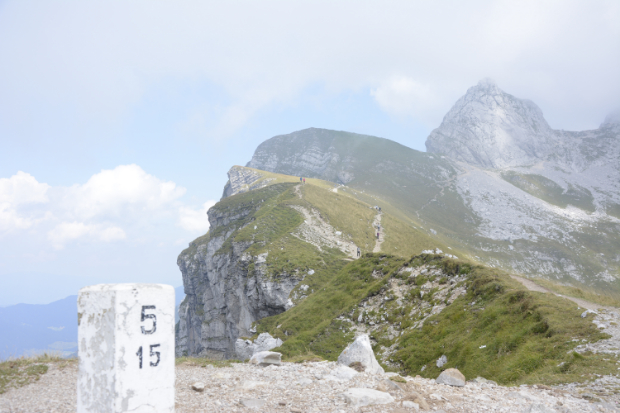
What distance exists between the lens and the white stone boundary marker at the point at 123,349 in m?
4.36

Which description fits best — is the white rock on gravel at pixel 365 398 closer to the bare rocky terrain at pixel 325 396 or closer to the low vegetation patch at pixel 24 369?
the bare rocky terrain at pixel 325 396

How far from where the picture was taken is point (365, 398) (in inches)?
341

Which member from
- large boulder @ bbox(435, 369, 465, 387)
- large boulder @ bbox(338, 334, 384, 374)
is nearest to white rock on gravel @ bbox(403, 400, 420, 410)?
large boulder @ bbox(435, 369, 465, 387)

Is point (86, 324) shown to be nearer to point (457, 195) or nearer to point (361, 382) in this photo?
point (361, 382)

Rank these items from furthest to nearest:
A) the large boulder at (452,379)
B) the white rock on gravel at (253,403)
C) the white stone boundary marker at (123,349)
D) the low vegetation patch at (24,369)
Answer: the low vegetation patch at (24,369) → the large boulder at (452,379) → the white rock on gravel at (253,403) → the white stone boundary marker at (123,349)

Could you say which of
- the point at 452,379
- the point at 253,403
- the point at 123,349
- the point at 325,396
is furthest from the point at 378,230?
the point at 123,349

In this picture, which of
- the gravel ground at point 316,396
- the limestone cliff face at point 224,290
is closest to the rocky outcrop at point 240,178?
the limestone cliff face at point 224,290

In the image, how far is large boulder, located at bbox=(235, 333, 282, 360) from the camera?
28328 mm

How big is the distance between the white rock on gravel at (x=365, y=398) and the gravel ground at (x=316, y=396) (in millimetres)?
131

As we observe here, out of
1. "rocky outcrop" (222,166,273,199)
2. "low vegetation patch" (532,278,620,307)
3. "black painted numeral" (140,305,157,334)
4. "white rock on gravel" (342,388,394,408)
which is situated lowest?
"white rock on gravel" (342,388,394,408)

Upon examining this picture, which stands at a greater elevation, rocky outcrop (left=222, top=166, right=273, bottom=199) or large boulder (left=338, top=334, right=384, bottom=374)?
rocky outcrop (left=222, top=166, right=273, bottom=199)

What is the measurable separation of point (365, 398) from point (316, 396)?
1.40 m

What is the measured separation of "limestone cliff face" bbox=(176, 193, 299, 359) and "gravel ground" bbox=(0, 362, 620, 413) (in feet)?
113

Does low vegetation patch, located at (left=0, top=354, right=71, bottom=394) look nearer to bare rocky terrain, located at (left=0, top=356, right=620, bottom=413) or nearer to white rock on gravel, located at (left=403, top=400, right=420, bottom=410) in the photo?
bare rocky terrain, located at (left=0, top=356, right=620, bottom=413)
